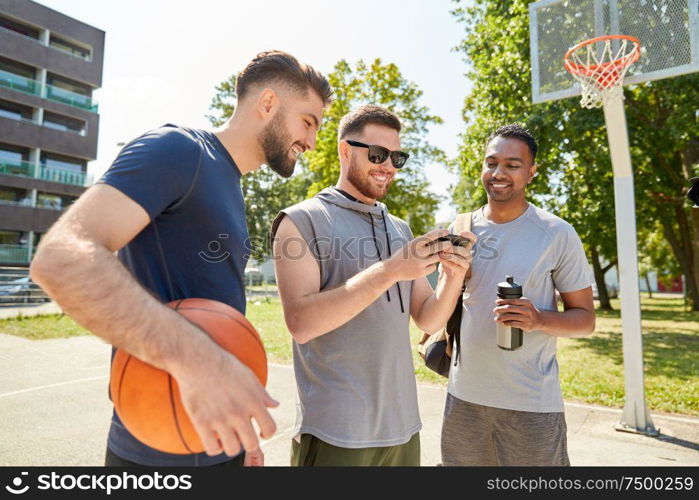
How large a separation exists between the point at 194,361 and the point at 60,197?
4129 cm

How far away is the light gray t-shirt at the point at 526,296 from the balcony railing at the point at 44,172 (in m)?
38.2

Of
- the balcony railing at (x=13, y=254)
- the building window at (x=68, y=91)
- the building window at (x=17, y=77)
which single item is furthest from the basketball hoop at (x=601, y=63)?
the building window at (x=68, y=91)

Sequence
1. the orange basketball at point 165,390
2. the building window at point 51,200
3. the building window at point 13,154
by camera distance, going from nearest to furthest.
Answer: the orange basketball at point 165,390
the building window at point 13,154
the building window at point 51,200

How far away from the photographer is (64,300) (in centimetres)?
Answer: 111

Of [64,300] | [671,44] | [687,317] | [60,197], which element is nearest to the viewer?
[64,300]

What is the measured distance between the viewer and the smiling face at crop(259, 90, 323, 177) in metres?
2.04

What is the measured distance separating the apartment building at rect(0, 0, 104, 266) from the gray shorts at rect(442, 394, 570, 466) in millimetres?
33846

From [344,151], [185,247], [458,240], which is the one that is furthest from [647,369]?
[185,247]

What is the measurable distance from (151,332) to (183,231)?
572 mm

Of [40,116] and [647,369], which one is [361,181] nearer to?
[647,369]

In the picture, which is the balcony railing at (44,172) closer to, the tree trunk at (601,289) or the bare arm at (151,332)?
the tree trunk at (601,289)

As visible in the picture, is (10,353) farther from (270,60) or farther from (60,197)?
(60,197)

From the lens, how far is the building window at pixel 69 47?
1382 inches

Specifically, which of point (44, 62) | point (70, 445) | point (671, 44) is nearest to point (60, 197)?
point (44, 62)
